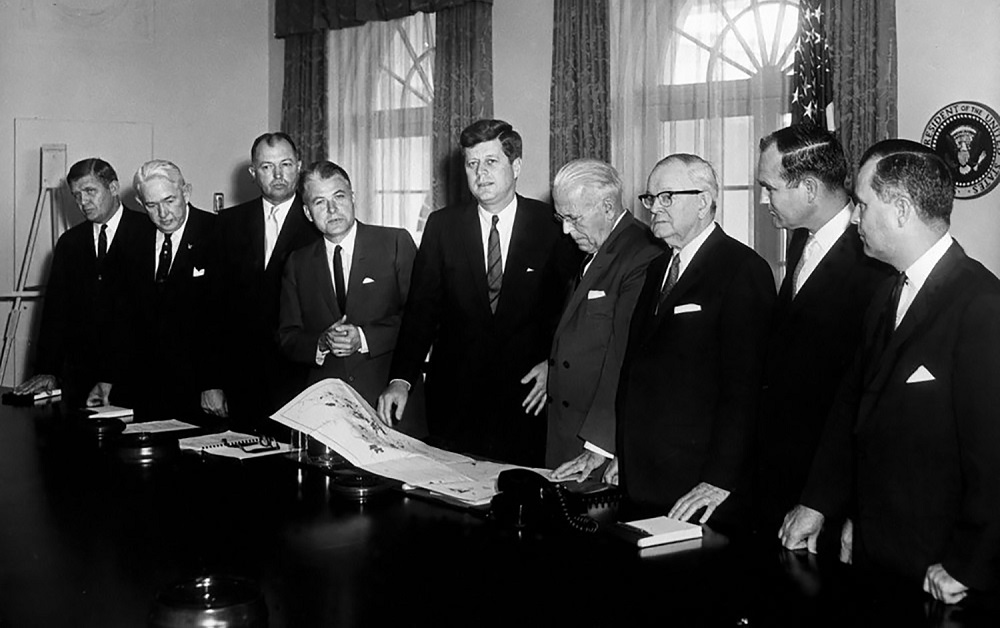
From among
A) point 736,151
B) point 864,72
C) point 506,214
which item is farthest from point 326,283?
point 864,72

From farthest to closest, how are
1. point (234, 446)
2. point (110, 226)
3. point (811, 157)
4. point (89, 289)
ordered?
1. point (110, 226)
2. point (89, 289)
3. point (234, 446)
4. point (811, 157)

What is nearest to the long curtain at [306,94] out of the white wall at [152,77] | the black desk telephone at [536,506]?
the white wall at [152,77]

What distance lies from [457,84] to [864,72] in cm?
284

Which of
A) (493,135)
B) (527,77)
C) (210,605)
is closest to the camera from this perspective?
(210,605)

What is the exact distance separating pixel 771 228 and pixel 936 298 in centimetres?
342

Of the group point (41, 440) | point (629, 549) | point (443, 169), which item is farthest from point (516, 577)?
point (443, 169)

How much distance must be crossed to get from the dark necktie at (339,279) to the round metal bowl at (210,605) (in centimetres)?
268

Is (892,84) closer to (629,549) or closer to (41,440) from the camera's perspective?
(629,549)

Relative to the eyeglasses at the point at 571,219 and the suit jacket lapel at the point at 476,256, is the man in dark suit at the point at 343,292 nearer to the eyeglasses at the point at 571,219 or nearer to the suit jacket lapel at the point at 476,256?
the suit jacket lapel at the point at 476,256

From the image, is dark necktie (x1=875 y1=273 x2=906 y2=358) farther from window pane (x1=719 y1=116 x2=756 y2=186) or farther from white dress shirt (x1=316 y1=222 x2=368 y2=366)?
window pane (x1=719 y1=116 x2=756 y2=186)

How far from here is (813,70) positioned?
209 inches

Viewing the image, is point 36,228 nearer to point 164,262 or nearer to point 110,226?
point 110,226

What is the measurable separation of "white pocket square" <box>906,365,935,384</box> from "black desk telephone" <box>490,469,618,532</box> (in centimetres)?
75

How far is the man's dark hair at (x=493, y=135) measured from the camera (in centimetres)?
414
